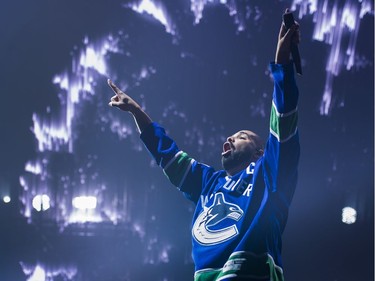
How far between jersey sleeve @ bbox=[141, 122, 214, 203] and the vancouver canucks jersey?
0.15 meters

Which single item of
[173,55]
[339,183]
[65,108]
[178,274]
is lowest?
Result: [178,274]

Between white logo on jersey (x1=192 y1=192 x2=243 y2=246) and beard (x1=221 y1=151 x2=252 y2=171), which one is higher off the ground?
beard (x1=221 y1=151 x2=252 y2=171)

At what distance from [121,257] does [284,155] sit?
5.70 meters

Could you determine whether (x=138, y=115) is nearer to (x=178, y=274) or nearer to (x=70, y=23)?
(x=70, y=23)

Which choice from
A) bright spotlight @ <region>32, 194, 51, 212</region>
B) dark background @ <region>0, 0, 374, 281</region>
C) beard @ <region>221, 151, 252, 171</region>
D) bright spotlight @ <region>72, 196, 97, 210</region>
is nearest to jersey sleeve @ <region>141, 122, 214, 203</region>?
beard @ <region>221, 151, 252, 171</region>

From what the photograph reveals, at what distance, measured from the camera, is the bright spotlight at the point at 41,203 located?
6859mm

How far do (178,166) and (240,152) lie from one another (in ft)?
0.95

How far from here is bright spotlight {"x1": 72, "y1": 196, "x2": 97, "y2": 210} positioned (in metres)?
6.57

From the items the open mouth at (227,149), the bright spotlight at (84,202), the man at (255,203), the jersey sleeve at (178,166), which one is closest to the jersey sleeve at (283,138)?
the man at (255,203)

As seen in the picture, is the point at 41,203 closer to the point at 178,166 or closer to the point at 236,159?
the point at 178,166

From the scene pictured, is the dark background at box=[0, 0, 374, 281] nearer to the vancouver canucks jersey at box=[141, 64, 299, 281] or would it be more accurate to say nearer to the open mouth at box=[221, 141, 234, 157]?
the open mouth at box=[221, 141, 234, 157]

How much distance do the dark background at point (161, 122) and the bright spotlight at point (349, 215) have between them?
7 cm

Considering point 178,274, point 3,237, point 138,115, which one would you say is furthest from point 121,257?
point 138,115

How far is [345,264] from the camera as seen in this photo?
7172mm
